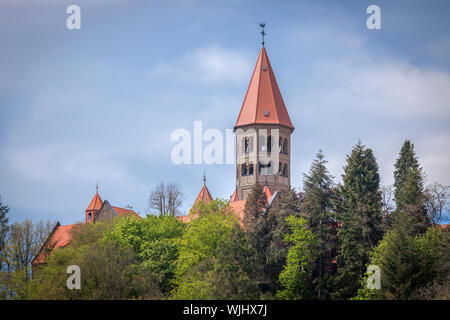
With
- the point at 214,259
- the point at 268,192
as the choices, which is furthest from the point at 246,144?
the point at 214,259

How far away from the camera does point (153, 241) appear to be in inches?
2399

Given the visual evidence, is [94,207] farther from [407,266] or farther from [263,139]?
[407,266]

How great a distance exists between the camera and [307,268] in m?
54.3

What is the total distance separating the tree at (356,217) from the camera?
5269 cm

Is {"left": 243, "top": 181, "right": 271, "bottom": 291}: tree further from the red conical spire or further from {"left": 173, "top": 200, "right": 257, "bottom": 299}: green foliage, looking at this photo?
the red conical spire

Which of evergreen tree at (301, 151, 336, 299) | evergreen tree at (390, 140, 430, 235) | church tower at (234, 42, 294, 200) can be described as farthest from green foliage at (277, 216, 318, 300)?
church tower at (234, 42, 294, 200)

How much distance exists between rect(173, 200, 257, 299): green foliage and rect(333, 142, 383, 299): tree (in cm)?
684

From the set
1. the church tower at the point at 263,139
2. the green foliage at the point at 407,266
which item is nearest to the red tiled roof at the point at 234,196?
the church tower at the point at 263,139

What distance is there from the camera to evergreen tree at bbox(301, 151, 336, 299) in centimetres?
5491

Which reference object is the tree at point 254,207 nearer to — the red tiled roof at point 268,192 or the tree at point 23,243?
the red tiled roof at point 268,192
